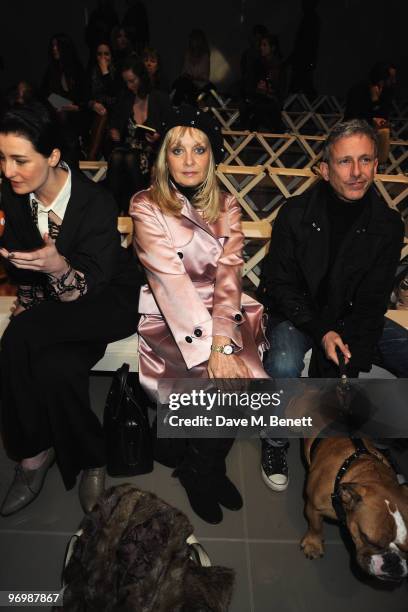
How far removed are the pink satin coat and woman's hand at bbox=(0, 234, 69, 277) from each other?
0.43 meters

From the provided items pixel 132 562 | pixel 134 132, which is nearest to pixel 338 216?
pixel 132 562

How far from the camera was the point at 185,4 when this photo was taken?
8.48 metres

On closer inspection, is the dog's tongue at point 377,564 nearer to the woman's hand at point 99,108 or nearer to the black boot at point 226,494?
the black boot at point 226,494

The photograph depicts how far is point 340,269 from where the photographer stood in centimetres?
211

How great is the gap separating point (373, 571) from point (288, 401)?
29.9 inches

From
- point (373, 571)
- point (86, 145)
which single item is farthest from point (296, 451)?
point (86, 145)

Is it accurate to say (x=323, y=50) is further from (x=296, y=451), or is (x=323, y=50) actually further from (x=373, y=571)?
(x=373, y=571)

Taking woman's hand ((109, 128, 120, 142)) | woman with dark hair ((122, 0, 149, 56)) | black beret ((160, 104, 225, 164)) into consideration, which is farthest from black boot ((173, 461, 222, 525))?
woman with dark hair ((122, 0, 149, 56))

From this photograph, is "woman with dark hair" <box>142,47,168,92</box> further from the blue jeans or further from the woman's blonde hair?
the blue jeans

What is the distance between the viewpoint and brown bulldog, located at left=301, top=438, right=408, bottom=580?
144 centimetres

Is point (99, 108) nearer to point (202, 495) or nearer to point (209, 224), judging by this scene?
point (209, 224)

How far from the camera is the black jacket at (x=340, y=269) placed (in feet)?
6.79

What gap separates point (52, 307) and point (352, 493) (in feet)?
4.42

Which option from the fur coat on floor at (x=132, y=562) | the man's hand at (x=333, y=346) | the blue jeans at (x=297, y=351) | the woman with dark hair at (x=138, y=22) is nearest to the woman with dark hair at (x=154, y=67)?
the woman with dark hair at (x=138, y=22)
